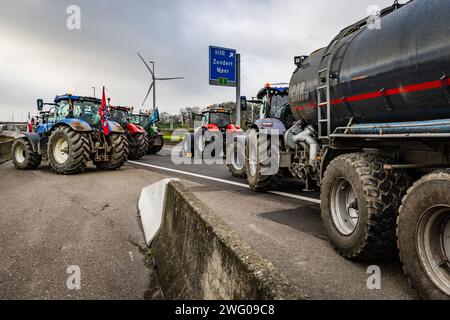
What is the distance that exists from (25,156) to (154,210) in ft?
29.0

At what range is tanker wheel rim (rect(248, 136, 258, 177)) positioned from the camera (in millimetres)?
6789

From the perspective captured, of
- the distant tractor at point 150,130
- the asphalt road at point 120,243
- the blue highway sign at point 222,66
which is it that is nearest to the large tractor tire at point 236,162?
the asphalt road at point 120,243

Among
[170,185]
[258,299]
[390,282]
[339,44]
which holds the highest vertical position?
[339,44]

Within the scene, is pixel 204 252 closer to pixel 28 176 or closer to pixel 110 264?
pixel 110 264

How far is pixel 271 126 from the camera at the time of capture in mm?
6723

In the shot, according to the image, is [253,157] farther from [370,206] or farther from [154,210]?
[370,206]

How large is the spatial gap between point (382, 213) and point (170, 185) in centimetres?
227

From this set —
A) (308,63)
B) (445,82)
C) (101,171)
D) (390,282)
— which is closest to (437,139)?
(445,82)

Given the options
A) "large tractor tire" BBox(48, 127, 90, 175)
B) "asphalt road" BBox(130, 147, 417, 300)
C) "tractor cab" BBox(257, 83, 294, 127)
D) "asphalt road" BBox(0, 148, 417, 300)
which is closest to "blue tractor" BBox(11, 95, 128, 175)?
"large tractor tire" BBox(48, 127, 90, 175)

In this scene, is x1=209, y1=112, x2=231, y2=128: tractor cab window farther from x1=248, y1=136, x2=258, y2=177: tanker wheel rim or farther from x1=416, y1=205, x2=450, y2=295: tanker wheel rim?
x1=416, y1=205, x2=450, y2=295: tanker wheel rim

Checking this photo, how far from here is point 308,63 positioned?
17.4 ft

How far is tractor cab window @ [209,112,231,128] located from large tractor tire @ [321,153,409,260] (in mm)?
11750

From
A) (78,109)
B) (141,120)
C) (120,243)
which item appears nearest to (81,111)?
(78,109)

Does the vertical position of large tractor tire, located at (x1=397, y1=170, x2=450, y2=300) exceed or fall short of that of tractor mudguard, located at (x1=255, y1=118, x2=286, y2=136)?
it falls short
